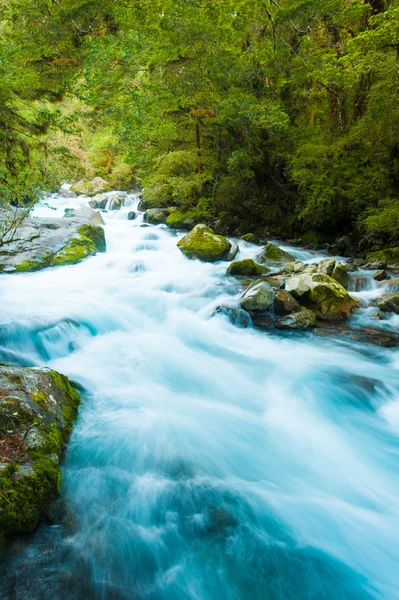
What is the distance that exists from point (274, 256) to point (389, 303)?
163 inches

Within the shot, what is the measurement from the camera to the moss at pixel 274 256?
10562 millimetres

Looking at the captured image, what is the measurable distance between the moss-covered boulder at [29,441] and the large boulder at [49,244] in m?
5.56

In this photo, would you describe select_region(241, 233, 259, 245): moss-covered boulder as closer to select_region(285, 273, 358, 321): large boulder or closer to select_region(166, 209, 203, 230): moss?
select_region(166, 209, 203, 230): moss

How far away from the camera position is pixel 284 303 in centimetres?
706

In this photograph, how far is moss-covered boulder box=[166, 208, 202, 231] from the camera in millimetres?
15427

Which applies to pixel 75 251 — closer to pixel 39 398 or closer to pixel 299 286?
pixel 299 286

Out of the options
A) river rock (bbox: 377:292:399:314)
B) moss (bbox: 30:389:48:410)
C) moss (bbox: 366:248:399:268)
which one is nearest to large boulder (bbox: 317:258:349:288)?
river rock (bbox: 377:292:399:314)

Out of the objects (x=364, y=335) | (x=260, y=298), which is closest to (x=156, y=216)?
(x=260, y=298)

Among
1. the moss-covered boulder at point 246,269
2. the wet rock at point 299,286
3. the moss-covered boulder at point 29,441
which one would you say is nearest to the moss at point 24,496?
the moss-covered boulder at point 29,441

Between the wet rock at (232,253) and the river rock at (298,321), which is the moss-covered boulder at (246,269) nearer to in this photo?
the wet rock at (232,253)

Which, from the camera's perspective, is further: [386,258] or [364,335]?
[386,258]

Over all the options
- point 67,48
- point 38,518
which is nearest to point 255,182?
point 67,48

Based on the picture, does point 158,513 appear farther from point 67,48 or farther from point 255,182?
point 255,182

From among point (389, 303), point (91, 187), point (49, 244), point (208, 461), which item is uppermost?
point (91, 187)
